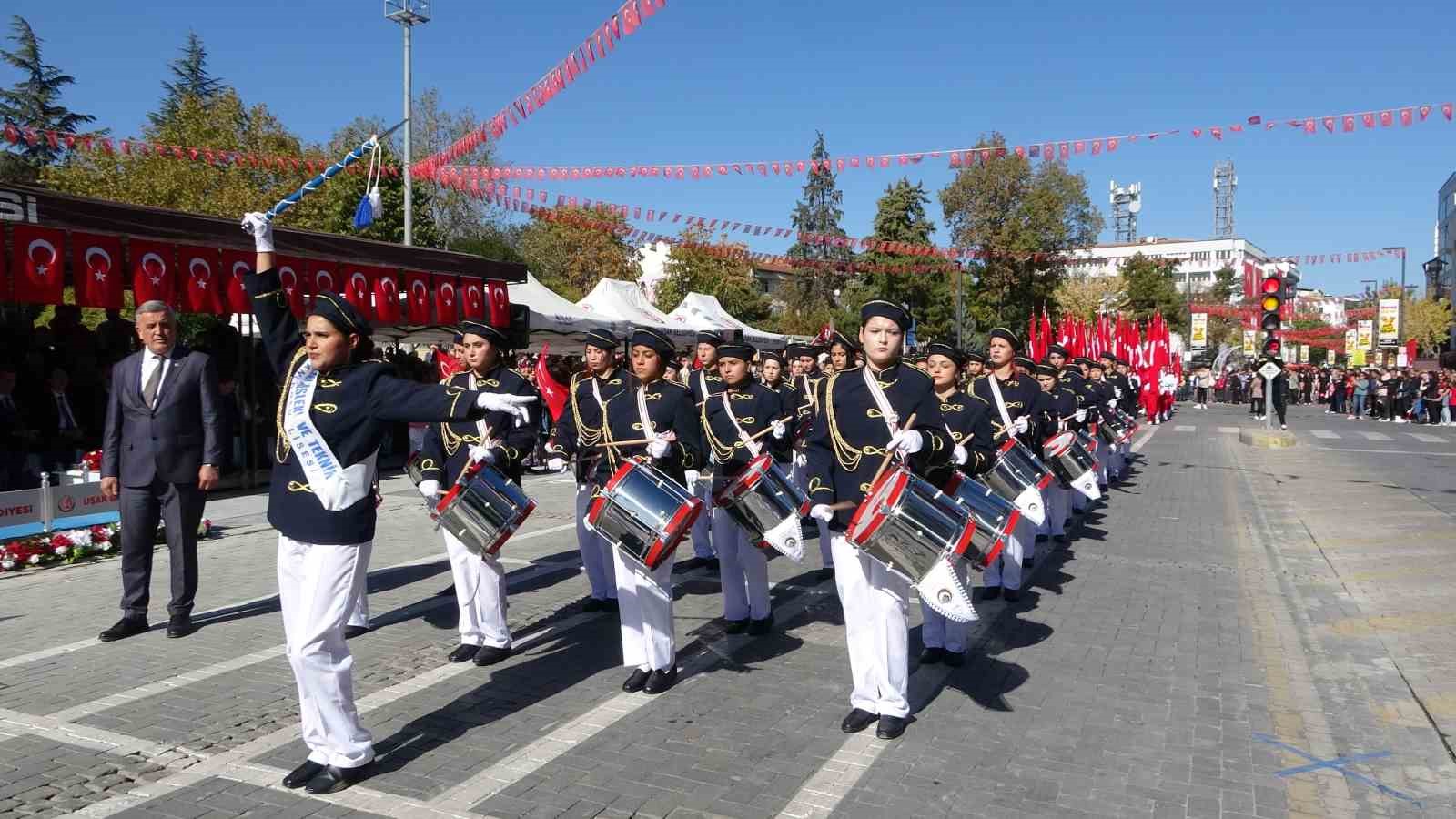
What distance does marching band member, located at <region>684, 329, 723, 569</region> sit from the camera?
29.1 feet

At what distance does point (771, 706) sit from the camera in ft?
18.2

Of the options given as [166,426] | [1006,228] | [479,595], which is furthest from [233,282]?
[1006,228]

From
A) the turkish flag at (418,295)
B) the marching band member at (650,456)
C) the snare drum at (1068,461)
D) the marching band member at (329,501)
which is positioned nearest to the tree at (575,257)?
the turkish flag at (418,295)

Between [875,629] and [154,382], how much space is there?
16.4 ft

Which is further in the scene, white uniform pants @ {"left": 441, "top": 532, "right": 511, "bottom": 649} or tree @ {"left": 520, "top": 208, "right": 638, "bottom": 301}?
tree @ {"left": 520, "top": 208, "right": 638, "bottom": 301}

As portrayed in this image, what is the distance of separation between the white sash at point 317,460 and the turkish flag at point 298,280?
9.90 metres

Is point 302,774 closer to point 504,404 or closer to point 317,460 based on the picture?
point 317,460

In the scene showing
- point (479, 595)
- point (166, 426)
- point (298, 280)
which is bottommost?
point (479, 595)

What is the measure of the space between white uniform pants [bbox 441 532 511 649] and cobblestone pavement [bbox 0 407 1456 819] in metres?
0.24

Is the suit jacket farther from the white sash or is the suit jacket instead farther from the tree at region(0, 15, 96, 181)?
the tree at region(0, 15, 96, 181)

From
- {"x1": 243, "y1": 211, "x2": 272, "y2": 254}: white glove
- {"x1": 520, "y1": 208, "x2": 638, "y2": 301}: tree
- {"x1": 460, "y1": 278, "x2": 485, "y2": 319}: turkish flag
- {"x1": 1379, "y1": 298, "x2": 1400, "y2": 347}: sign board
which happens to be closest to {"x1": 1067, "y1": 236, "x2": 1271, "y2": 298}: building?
{"x1": 1379, "y1": 298, "x2": 1400, "y2": 347}: sign board

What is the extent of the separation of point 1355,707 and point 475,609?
4972 millimetres

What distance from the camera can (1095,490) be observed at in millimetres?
9734

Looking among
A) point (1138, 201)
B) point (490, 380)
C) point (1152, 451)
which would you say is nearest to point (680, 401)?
point (490, 380)
